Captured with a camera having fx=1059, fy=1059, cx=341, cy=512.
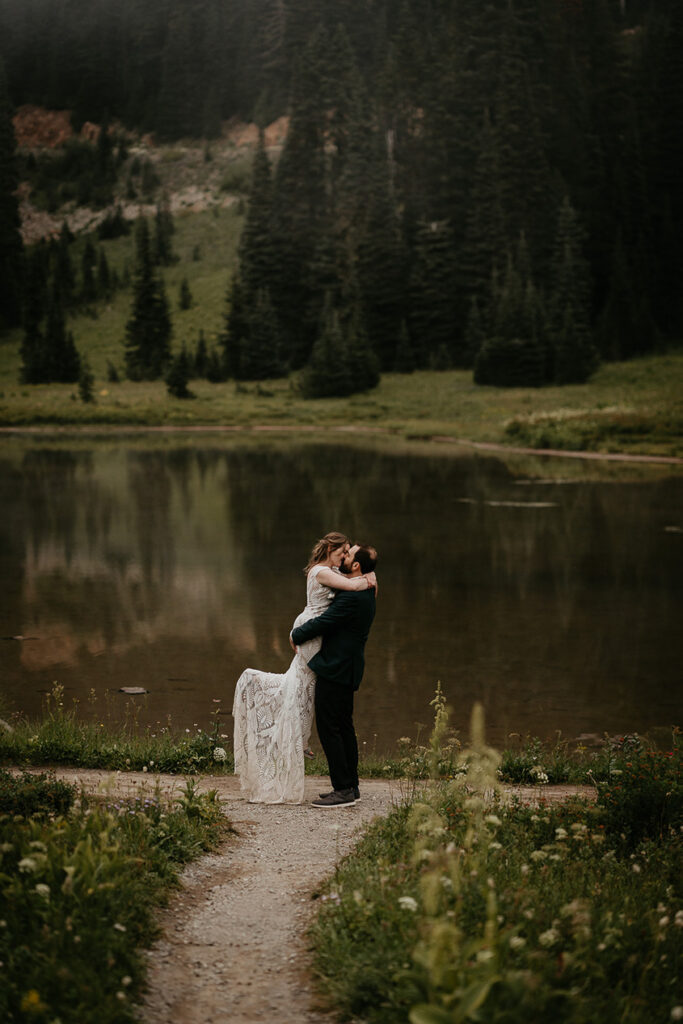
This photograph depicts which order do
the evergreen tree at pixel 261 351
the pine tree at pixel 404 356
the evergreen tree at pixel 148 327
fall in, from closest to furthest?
the pine tree at pixel 404 356 → the evergreen tree at pixel 261 351 → the evergreen tree at pixel 148 327

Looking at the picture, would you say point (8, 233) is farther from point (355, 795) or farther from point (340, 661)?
point (355, 795)

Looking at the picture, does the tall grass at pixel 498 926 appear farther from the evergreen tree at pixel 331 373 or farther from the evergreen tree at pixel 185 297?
the evergreen tree at pixel 185 297

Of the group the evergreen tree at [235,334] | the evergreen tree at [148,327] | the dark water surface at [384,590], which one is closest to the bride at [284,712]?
the dark water surface at [384,590]

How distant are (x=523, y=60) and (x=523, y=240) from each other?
2090cm

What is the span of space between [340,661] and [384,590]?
11383 millimetres

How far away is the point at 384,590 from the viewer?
18.8 metres

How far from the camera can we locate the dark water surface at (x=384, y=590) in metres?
12.6

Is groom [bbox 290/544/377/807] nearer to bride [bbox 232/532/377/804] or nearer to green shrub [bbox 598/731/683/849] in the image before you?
bride [bbox 232/532/377/804]

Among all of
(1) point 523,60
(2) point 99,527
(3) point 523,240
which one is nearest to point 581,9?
(1) point 523,60

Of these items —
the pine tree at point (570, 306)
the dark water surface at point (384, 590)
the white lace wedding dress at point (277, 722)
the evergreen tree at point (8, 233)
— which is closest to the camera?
the white lace wedding dress at point (277, 722)

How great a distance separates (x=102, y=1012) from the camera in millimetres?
3785

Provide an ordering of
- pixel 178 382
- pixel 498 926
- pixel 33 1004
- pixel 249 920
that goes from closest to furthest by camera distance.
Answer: pixel 33 1004
pixel 498 926
pixel 249 920
pixel 178 382

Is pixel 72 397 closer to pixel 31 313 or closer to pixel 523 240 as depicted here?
pixel 31 313

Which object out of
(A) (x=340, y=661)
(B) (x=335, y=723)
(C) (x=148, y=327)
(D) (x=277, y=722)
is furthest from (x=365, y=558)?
(C) (x=148, y=327)
